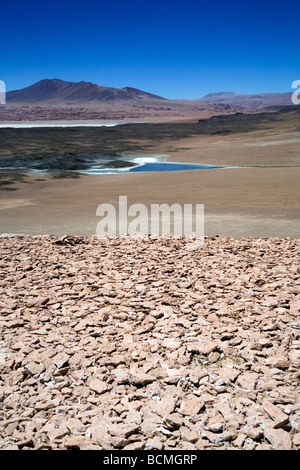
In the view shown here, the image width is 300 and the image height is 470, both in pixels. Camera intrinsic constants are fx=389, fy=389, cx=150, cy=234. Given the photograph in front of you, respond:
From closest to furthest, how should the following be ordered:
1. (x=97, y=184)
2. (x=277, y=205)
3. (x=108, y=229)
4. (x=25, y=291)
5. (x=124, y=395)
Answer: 1. (x=124, y=395)
2. (x=25, y=291)
3. (x=108, y=229)
4. (x=277, y=205)
5. (x=97, y=184)

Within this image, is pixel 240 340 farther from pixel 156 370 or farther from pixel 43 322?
pixel 43 322

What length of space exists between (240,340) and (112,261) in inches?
142

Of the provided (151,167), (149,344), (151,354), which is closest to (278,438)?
(151,354)

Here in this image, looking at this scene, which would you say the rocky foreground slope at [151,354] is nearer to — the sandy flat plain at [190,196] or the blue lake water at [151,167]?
the sandy flat plain at [190,196]

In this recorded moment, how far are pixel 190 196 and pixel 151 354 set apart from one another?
1496cm

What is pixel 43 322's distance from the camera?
518 centimetres

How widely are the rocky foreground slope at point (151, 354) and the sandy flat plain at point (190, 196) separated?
17.4 feet

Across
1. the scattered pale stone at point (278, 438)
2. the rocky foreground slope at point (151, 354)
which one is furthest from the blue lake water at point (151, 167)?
the scattered pale stone at point (278, 438)

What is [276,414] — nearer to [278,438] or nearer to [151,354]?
[278,438]

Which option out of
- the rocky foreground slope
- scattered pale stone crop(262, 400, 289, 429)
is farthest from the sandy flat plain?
scattered pale stone crop(262, 400, 289, 429)

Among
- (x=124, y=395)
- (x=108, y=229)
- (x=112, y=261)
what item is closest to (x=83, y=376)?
(x=124, y=395)

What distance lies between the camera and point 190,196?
18797mm

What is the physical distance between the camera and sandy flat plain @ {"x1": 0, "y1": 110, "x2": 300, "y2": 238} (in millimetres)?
12922

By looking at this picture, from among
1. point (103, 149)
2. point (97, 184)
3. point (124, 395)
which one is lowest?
point (124, 395)
